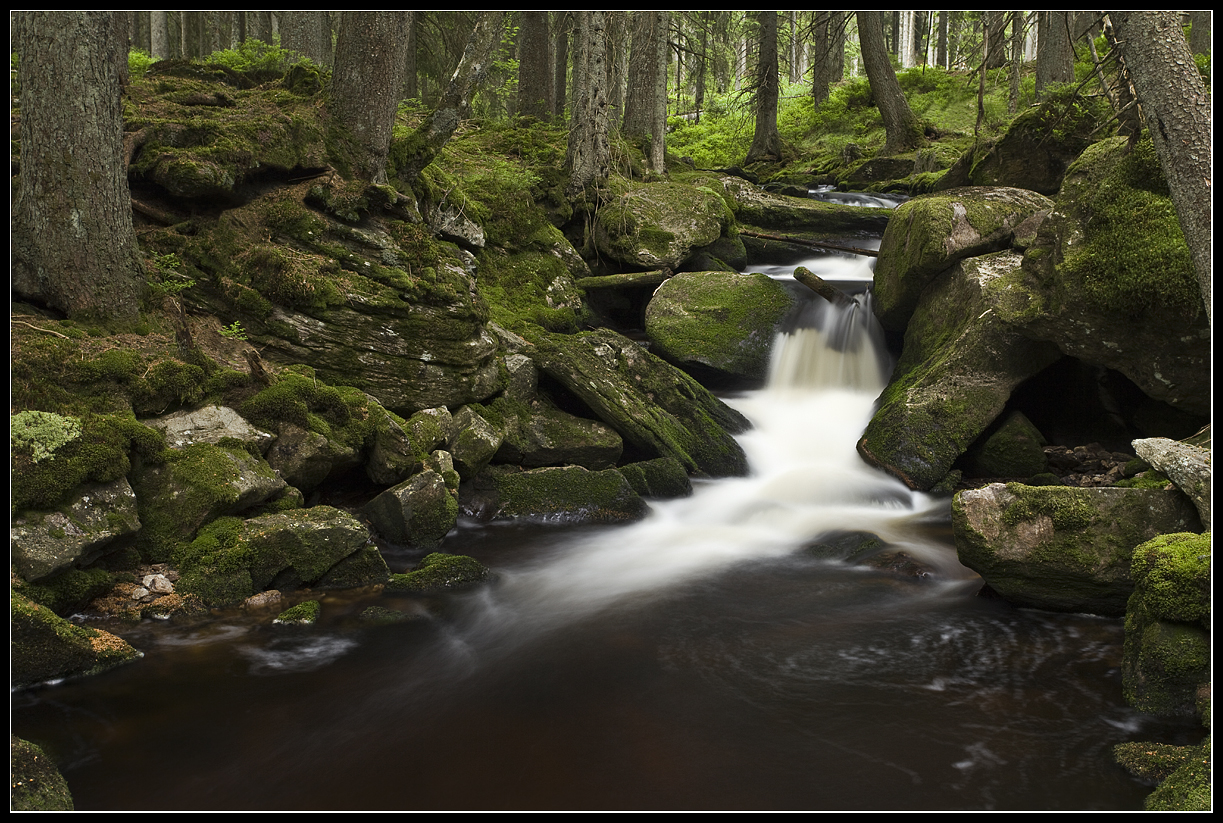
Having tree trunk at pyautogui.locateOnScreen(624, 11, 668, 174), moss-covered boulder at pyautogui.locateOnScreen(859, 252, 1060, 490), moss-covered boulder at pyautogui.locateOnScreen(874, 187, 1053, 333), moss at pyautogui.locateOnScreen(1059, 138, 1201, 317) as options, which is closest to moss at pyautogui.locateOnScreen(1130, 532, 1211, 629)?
moss at pyautogui.locateOnScreen(1059, 138, 1201, 317)

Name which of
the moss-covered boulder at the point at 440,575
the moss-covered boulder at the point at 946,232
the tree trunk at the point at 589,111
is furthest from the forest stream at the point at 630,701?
the tree trunk at the point at 589,111

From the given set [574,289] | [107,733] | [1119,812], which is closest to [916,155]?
[574,289]

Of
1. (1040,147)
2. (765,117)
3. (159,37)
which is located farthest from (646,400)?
(159,37)

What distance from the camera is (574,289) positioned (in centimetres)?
1273

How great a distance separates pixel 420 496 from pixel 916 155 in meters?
18.1

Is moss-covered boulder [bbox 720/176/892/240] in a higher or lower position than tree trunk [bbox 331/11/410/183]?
lower

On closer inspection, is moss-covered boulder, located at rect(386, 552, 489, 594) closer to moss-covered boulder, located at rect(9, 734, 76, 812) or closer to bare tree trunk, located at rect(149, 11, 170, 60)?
moss-covered boulder, located at rect(9, 734, 76, 812)

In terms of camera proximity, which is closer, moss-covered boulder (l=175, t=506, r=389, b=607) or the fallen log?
moss-covered boulder (l=175, t=506, r=389, b=607)

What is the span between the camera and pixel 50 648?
14.7ft

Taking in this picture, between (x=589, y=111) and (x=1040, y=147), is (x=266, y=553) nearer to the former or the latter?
(x=589, y=111)

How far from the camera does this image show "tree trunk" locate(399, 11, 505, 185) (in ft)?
33.6

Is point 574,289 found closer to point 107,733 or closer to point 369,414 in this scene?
point 369,414

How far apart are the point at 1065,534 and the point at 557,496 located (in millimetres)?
5125

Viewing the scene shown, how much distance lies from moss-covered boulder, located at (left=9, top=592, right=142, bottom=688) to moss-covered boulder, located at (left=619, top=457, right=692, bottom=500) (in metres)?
5.79
